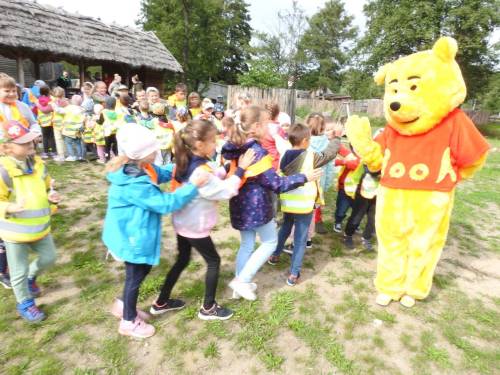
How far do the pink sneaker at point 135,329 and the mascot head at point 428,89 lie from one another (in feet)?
8.91

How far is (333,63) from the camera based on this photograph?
44.3 metres

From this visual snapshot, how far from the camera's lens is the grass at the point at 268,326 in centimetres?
248

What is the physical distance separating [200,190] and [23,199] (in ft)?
4.40

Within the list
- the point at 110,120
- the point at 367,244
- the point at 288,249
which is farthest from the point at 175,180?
the point at 110,120

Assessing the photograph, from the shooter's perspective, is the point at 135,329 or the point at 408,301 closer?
the point at 135,329

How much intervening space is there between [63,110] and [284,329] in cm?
716

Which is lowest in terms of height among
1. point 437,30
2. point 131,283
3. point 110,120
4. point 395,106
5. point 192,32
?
point 131,283

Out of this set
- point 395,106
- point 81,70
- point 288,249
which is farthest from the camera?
point 81,70

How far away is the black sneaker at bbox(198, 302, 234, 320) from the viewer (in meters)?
2.88

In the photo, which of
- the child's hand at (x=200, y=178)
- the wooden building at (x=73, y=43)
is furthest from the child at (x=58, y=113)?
the child's hand at (x=200, y=178)

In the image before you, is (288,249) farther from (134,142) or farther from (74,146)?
(74,146)

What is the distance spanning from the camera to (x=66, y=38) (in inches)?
490

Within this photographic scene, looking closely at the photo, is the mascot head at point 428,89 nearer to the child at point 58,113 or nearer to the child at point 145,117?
the child at point 145,117

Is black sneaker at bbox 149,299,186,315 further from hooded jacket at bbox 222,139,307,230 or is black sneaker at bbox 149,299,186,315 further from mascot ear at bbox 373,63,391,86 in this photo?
mascot ear at bbox 373,63,391,86
